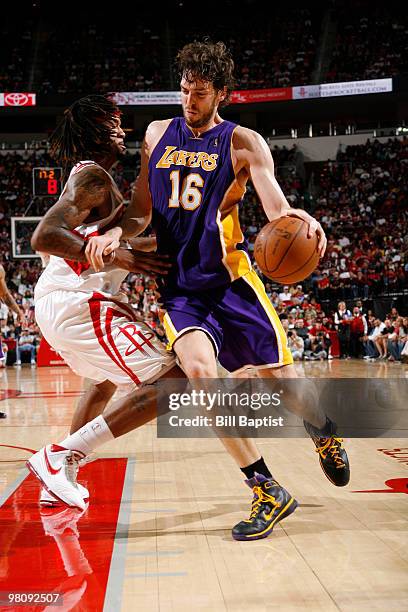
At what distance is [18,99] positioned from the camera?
75.7ft

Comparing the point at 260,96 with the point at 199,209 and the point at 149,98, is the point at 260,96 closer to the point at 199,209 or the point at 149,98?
the point at 149,98

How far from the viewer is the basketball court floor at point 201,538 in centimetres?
216

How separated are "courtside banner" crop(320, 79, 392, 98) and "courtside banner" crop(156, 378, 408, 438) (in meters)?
15.3

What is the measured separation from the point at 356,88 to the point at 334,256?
22.0ft

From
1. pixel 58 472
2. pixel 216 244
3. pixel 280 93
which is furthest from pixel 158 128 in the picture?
pixel 280 93

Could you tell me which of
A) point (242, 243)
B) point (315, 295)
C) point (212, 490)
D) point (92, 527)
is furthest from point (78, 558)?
point (315, 295)

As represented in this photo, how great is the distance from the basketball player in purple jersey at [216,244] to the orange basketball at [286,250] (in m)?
0.09

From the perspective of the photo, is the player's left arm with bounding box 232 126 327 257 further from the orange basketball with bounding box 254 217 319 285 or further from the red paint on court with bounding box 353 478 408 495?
the red paint on court with bounding box 353 478 408 495

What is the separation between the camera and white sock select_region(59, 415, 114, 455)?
3135 mm

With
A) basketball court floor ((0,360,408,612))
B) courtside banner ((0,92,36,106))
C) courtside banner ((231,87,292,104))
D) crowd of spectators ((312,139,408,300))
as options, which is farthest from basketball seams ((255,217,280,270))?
courtside banner ((0,92,36,106))

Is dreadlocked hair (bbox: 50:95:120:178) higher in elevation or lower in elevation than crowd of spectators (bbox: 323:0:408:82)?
lower

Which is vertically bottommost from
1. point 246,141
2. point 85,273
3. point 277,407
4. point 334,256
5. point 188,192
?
point 277,407

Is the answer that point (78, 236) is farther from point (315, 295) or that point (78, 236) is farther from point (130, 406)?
point (315, 295)

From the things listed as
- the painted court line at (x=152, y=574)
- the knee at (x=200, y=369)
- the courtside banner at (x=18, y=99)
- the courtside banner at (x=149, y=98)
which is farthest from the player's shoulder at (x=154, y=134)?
the courtside banner at (x=18, y=99)
